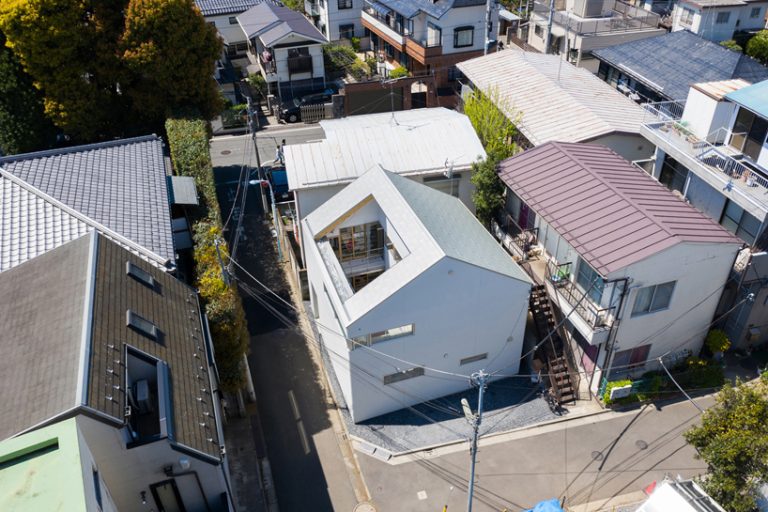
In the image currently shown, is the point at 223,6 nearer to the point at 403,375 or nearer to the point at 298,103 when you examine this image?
the point at 298,103

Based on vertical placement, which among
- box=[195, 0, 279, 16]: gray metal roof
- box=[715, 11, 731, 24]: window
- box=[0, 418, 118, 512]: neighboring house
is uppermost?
box=[0, 418, 118, 512]: neighboring house

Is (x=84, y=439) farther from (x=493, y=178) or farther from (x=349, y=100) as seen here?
(x=349, y=100)

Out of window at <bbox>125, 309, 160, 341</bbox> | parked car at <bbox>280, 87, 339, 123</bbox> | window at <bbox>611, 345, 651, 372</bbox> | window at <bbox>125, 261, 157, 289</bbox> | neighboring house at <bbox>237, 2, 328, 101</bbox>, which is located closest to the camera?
window at <bbox>125, 309, 160, 341</bbox>

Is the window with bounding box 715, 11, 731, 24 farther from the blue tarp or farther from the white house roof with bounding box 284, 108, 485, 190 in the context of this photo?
the blue tarp

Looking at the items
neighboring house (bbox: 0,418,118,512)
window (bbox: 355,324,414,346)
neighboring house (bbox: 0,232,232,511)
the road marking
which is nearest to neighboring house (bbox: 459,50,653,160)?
window (bbox: 355,324,414,346)

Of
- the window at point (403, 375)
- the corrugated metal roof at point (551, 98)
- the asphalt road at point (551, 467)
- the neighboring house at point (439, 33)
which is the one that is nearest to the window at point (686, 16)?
the neighboring house at point (439, 33)

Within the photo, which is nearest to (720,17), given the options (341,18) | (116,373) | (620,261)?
(341,18)
